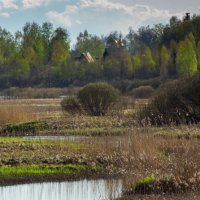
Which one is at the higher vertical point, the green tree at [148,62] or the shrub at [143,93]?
the green tree at [148,62]

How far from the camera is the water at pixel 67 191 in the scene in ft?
52.7

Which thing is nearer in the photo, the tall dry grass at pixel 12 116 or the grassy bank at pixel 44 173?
the grassy bank at pixel 44 173

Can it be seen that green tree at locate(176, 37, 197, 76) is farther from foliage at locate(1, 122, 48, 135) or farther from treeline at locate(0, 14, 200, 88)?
foliage at locate(1, 122, 48, 135)

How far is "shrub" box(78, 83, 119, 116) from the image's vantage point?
40.3 metres

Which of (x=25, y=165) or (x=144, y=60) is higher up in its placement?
(x=144, y=60)

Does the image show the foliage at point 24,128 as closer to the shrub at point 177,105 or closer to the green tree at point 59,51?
the shrub at point 177,105

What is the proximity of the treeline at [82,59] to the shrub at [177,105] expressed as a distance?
39.5 m

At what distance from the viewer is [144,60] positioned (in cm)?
8994

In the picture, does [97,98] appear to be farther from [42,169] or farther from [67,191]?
[67,191]

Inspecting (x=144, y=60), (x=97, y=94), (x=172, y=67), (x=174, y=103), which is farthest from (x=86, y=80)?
(x=174, y=103)

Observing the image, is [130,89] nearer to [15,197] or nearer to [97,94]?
[97,94]

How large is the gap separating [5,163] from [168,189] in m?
Answer: 6.72

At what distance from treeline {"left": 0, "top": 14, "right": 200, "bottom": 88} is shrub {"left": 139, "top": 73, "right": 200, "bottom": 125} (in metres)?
39.5

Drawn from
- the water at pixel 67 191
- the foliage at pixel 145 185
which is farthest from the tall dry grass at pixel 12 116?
the foliage at pixel 145 185
